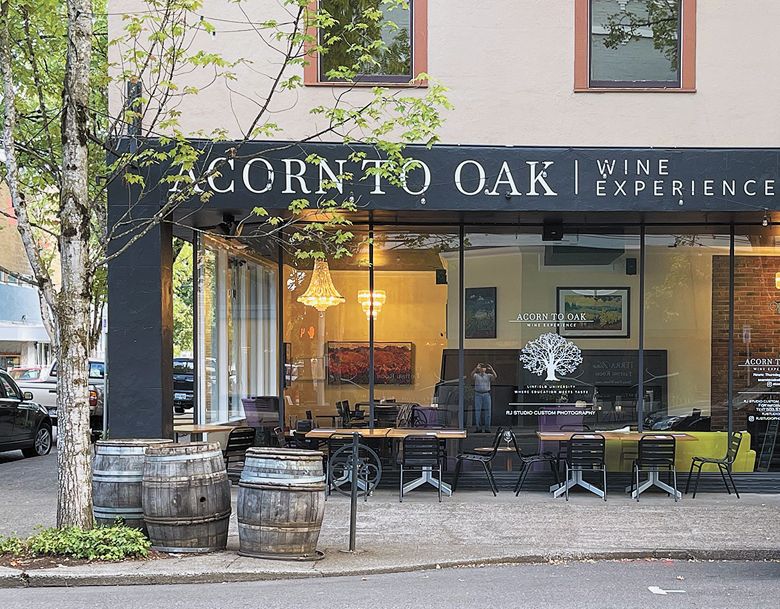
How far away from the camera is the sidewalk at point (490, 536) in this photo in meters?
7.48

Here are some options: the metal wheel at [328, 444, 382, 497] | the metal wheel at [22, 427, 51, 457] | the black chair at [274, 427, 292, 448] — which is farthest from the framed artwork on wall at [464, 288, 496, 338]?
the metal wheel at [22, 427, 51, 457]

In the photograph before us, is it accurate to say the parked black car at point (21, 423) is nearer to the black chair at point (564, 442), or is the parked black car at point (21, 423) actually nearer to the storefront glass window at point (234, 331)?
the storefront glass window at point (234, 331)

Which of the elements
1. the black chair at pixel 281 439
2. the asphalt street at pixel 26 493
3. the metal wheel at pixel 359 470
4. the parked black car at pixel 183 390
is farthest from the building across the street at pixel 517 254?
the parked black car at pixel 183 390

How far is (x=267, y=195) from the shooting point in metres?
11.3

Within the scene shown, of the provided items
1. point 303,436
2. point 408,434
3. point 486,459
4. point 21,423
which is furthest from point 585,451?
point 21,423

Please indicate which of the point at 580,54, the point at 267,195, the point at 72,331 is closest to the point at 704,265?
the point at 580,54

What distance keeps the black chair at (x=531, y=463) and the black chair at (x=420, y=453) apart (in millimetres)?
1203

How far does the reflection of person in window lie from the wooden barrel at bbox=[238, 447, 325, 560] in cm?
496

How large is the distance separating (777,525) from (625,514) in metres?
1.63

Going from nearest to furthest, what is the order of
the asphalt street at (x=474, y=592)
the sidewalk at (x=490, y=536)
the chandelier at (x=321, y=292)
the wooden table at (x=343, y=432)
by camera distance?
the asphalt street at (x=474, y=592) → the sidewalk at (x=490, y=536) → the wooden table at (x=343, y=432) → the chandelier at (x=321, y=292)

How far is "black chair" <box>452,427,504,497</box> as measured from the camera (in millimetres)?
11789

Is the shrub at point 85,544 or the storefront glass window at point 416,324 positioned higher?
the storefront glass window at point 416,324

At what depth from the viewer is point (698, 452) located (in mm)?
12547

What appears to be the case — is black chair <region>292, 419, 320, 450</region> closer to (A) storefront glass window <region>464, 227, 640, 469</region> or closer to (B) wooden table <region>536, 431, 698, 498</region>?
(A) storefront glass window <region>464, 227, 640, 469</region>
